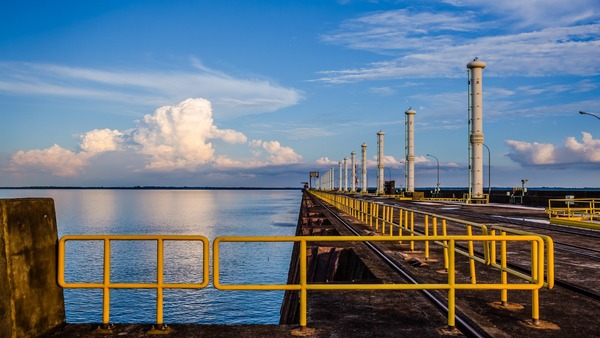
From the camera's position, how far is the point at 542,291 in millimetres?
9852

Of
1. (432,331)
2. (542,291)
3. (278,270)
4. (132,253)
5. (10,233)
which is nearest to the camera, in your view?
(10,233)

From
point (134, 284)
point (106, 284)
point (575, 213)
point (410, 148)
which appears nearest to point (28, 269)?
point (106, 284)

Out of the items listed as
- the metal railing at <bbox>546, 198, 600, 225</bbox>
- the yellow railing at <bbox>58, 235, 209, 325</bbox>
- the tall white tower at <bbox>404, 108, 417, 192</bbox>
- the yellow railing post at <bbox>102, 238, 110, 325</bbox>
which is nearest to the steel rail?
the yellow railing at <bbox>58, 235, 209, 325</bbox>

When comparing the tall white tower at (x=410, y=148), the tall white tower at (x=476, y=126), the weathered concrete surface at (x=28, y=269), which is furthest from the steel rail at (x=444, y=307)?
the tall white tower at (x=410, y=148)

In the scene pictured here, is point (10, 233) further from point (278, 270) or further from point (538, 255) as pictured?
point (278, 270)

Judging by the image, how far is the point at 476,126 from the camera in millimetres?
52062

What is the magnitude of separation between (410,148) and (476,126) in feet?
62.3

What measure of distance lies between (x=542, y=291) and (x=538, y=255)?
241cm

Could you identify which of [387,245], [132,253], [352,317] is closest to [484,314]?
[352,317]

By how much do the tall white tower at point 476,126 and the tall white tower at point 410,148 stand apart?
56.9ft

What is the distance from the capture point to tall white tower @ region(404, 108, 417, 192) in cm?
7044

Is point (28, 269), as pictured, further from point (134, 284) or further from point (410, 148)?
point (410, 148)

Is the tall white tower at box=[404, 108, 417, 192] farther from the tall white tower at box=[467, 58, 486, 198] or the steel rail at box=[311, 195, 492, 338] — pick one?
the steel rail at box=[311, 195, 492, 338]

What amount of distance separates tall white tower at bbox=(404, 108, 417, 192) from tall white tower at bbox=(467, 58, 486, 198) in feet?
56.9
